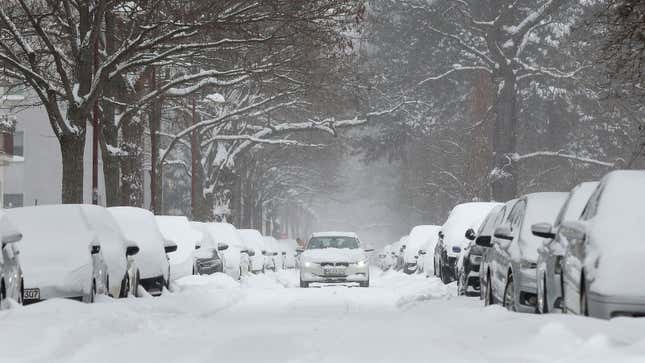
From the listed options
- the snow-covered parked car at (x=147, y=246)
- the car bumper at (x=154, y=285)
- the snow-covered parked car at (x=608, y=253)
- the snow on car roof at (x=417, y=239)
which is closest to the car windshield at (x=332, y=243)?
the snow-covered parked car at (x=147, y=246)

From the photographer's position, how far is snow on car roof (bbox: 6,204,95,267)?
730 inches

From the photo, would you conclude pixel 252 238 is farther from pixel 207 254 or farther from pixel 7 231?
pixel 7 231

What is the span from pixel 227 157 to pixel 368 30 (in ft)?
39.3

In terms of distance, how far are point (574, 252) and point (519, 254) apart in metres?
3.61

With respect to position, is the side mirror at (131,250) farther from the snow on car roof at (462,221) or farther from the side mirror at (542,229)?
the snow on car roof at (462,221)

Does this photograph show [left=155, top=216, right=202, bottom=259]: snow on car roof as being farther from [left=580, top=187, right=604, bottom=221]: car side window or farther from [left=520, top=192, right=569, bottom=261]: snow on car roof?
[left=580, top=187, right=604, bottom=221]: car side window

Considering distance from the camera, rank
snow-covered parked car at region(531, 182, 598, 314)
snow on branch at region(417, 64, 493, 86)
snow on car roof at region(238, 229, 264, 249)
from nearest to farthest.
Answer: snow-covered parked car at region(531, 182, 598, 314), snow on car roof at region(238, 229, 264, 249), snow on branch at region(417, 64, 493, 86)

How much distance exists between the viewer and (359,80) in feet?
123

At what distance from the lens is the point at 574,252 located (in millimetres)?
→ 12992

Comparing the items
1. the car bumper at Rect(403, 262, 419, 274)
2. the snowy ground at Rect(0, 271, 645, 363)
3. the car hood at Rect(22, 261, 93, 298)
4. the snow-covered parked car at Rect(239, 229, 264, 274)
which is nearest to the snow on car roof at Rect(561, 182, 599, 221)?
the snowy ground at Rect(0, 271, 645, 363)

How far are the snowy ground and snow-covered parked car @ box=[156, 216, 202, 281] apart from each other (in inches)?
403

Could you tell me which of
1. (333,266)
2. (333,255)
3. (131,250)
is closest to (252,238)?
(333,255)

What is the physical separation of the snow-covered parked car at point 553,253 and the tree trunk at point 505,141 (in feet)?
102

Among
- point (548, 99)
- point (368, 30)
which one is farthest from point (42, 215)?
point (548, 99)
